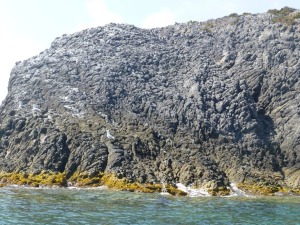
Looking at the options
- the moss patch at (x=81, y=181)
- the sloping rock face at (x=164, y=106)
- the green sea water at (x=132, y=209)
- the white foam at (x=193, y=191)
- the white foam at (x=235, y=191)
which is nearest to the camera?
the green sea water at (x=132, y=209)

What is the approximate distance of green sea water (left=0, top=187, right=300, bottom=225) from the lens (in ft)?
118

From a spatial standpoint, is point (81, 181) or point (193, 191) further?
point (81, 181)

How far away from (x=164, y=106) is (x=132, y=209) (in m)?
43.8

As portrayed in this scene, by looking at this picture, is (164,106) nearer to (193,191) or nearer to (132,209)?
(193,191)

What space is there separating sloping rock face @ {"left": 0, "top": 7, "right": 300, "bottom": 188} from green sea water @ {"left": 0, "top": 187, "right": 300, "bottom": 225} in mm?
14296

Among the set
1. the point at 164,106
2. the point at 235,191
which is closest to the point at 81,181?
the point at 235,191

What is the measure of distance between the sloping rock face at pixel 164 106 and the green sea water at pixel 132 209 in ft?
46.9

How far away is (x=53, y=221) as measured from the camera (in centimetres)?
3353

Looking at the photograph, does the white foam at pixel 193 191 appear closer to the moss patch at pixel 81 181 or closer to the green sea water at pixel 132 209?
the moss patch at pixel 81 181

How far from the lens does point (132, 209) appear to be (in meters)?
43.1

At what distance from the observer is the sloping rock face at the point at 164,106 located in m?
71.8

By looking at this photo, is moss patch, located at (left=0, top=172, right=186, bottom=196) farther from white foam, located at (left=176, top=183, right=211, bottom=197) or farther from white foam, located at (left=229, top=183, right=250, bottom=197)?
white foam, located at (left=229, top=183, right=250, bottom=197)

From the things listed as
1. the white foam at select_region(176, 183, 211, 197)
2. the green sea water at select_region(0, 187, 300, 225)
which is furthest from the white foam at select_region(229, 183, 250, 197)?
the green sea water at select_region(0, 187, 300, 225)

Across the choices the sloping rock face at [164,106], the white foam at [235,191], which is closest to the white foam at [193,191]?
the sloping rock face at [164,106]
